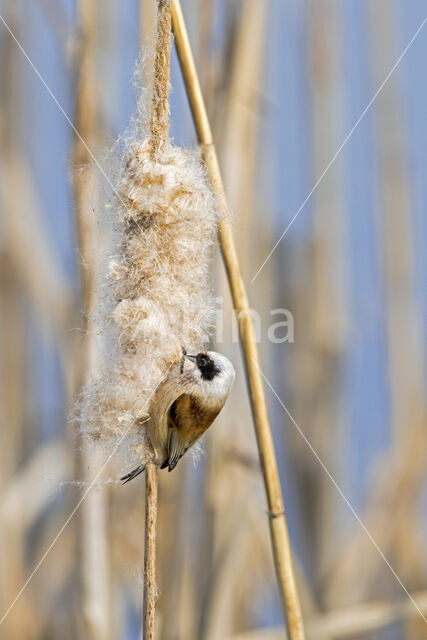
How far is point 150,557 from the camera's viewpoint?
625 millimetres

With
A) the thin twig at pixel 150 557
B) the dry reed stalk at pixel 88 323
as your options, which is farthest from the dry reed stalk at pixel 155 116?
the dry reed stalk at pixel 88 323

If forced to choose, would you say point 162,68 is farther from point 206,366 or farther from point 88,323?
point 88,323

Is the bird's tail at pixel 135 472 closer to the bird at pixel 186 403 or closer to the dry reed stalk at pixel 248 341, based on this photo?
the bird at pixel 186 403

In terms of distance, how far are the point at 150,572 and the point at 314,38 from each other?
148 cm

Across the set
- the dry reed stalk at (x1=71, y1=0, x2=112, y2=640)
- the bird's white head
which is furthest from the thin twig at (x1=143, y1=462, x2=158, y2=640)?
the dry reed stalk at (x1=71, y1=0, x2=112, y2=640)

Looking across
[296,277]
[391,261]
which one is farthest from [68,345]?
[391,261]

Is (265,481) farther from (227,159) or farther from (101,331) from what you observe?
(227,159)

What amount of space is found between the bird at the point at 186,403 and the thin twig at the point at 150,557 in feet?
0.16

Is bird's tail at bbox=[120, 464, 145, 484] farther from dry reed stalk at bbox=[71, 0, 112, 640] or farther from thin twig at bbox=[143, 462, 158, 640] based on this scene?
dry reed stalk at bbox=[71, 0, 112, 640]

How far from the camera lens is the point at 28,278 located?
5.59 feet

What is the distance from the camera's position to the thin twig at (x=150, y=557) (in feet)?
2.05

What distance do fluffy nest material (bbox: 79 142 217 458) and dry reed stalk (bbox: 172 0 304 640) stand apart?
3 cm

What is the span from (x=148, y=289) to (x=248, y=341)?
0.13 meters

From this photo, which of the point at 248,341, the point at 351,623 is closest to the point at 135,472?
the point at 248,341
